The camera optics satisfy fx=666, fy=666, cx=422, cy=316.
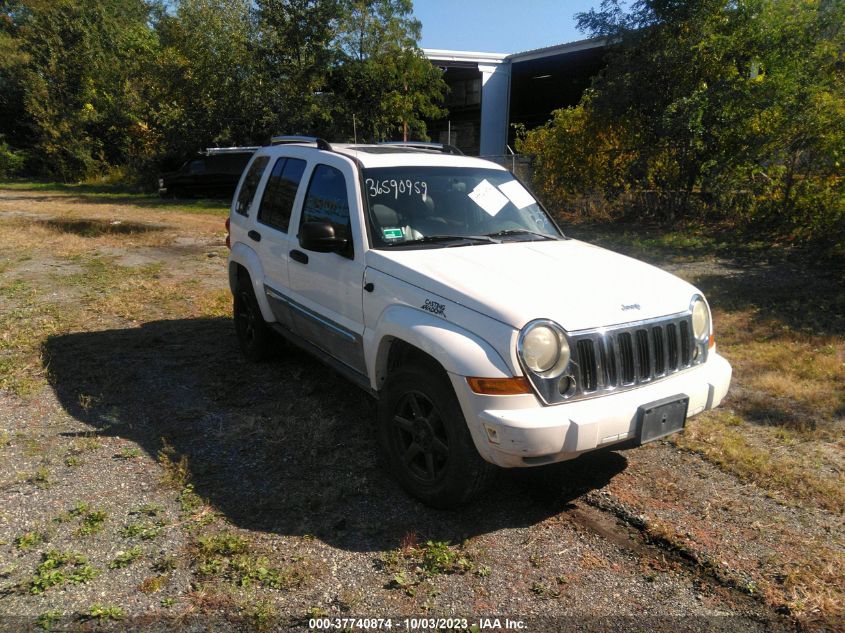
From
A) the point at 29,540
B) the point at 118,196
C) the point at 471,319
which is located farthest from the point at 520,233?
the point at 118,196

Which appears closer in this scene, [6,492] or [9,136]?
[6,492]

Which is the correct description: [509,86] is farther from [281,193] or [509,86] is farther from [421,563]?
[421,563]

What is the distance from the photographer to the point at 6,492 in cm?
377

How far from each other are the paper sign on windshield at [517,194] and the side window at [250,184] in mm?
2142

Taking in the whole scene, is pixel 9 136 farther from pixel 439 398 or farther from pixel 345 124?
pixel 439 398

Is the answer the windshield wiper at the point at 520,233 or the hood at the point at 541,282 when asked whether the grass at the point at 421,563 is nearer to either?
the hood at the point at 541,282

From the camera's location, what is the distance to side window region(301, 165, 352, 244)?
→ 14.2ft

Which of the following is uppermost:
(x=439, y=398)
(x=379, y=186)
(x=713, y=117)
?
(x=713, y=117)

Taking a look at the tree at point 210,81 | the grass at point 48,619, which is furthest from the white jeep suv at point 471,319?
the tree at point 210,81

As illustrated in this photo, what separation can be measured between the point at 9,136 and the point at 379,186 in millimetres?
41298

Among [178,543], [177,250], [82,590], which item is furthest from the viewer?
[177,250]

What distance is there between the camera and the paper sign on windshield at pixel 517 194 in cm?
478

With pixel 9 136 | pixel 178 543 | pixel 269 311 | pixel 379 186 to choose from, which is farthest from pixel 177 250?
pixel 9 136

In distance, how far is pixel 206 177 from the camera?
23.3 meters
